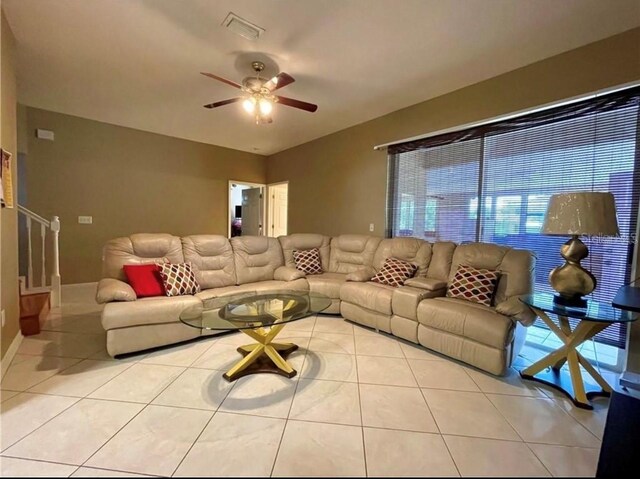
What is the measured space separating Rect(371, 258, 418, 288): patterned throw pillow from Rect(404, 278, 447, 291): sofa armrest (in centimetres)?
15

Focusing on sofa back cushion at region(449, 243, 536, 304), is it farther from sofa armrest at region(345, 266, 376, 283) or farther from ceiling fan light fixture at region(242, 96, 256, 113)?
ceiling fan light fixture at region(242, 96, 256, 113)

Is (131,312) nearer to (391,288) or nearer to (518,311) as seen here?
(391,288)

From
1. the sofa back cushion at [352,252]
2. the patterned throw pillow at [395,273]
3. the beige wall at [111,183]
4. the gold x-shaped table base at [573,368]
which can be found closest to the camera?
the gold x-shaped table base at [573,368]

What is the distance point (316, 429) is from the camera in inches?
59.9

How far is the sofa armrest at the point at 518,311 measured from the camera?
217cm

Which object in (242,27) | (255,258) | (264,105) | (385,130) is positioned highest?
(242,27)

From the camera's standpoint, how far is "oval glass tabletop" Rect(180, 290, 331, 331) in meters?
1.95

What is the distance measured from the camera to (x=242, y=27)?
221 cm

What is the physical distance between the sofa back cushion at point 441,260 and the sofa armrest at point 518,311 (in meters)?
0.78

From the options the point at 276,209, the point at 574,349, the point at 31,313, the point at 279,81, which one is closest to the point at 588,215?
the point at 574,349

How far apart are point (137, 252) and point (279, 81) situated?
2.19 meters

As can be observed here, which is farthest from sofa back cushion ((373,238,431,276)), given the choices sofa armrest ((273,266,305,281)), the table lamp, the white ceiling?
the white ceiling

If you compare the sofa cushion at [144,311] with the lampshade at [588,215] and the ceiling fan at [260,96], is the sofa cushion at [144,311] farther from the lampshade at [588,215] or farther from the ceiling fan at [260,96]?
the lampshade at [588,215]

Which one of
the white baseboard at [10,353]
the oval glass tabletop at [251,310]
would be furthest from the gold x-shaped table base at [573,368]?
the white baseboard at [10,353]
